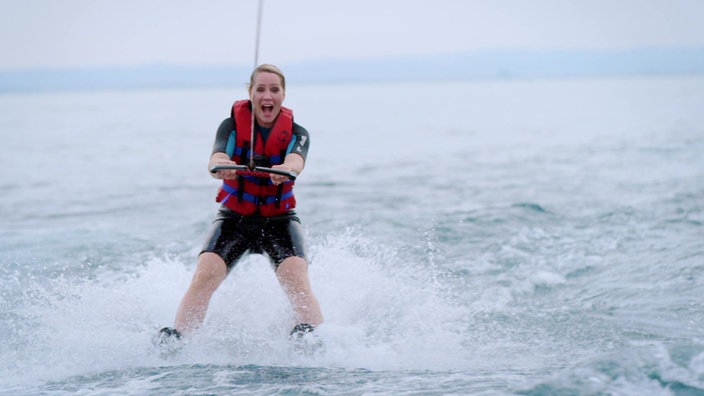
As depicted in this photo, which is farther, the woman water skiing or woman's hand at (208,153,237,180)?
the woman water skiing

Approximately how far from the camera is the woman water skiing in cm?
538

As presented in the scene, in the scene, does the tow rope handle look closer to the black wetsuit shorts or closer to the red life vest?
the red life vest

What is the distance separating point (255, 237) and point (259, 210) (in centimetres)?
19

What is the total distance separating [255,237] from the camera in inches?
221

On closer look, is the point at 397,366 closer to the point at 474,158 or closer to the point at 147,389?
the point at 147,389

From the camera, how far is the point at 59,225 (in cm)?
1107

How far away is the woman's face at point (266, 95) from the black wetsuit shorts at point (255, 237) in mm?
682

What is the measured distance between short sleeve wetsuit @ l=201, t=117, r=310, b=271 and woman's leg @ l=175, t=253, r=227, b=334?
99 mm

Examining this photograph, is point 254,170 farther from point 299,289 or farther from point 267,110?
point 299,289

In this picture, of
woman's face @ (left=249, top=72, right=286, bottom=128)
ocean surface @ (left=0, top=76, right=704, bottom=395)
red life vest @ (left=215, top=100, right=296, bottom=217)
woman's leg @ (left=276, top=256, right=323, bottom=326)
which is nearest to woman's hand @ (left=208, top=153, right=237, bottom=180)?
red life vest @ (left=215, top=100, right=296, bottom=217)

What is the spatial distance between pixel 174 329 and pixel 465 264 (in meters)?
3.95

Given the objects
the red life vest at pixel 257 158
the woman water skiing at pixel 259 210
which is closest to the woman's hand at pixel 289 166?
the woman water skiing at pixel 259 210

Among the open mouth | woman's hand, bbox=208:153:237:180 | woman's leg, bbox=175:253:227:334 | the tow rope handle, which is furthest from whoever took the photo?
the open mouth

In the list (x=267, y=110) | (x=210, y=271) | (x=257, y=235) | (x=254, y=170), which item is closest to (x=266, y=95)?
(x=267, y=110)
